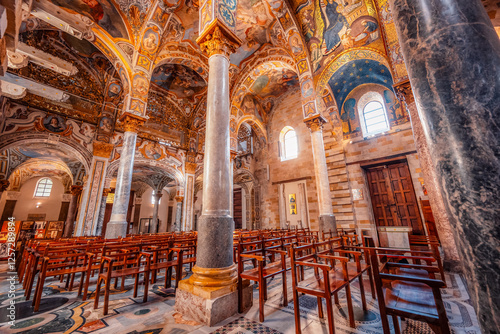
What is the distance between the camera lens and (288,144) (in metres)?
12.6

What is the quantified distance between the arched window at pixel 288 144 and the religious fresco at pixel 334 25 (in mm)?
4625

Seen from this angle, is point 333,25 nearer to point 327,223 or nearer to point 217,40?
point 217,40

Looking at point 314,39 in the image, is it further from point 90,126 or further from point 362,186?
point 90,126

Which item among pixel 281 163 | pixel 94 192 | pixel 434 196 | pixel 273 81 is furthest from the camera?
pixel 281 163

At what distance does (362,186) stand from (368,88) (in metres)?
4.76

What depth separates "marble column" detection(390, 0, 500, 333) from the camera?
97cm

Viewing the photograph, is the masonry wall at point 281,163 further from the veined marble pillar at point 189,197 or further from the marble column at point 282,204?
the veined marble pillar at point 189,197

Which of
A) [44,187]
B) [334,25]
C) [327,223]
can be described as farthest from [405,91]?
[44,187]

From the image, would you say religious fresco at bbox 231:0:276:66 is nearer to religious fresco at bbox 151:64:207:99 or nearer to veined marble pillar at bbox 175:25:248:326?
religious fresco at bbox 151:64:207:99

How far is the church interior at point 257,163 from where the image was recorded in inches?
48.5

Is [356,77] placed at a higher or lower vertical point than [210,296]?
higher

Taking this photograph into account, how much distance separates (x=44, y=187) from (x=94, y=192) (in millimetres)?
11014

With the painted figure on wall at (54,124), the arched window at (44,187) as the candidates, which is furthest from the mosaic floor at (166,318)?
the arched window at (44,187)

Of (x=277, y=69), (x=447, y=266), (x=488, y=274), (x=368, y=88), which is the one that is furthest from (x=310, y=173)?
(x=488, y=274)
